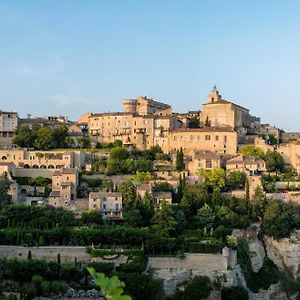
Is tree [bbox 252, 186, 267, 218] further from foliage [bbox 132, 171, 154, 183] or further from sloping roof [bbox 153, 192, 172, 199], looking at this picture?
foliage [bbox 132, 171, 154, 183]

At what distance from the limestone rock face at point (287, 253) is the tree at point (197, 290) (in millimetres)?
7143

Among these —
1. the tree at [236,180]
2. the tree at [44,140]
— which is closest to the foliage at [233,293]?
the tree at [236,180]

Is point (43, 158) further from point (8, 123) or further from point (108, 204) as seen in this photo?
point (108, 204)

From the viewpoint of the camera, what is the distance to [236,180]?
3809 centimetres

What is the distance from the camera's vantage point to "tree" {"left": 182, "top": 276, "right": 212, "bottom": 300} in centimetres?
2753

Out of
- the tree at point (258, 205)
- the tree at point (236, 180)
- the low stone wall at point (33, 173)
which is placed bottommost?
the tree at point (258, 205)

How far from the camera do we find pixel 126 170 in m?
40.7

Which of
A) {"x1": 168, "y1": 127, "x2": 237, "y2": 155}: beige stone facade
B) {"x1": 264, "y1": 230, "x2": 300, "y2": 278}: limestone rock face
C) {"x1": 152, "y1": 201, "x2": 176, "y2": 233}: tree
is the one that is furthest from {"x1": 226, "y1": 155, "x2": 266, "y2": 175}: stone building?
{"x1": 152, "y1": 201, "x2": 176, "y2": 233}: tree

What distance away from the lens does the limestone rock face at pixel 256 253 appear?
3275cm

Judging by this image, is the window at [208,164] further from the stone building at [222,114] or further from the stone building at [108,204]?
the stone building at [222,114]

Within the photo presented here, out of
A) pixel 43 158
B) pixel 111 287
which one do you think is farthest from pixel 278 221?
pixel 111 287

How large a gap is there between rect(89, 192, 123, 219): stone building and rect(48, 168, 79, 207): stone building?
6.06 ft

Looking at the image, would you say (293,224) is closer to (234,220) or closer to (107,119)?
(234,220)

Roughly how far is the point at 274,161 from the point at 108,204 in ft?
48.1
